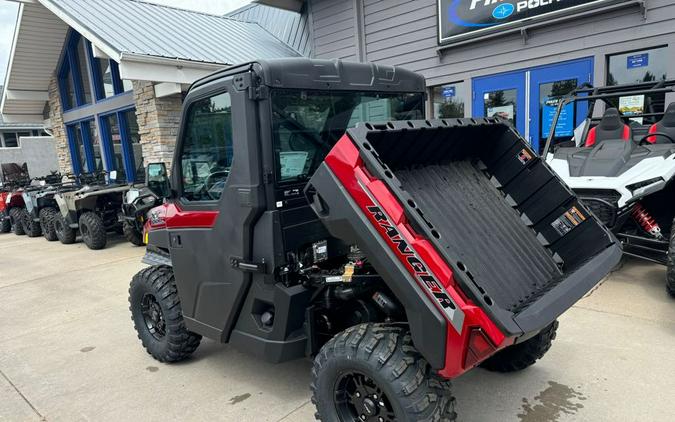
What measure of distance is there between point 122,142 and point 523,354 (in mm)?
11989

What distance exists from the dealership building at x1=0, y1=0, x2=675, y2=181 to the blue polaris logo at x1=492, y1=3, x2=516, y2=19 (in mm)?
15

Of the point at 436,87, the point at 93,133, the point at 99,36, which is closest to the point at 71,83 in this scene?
the point at 93,133

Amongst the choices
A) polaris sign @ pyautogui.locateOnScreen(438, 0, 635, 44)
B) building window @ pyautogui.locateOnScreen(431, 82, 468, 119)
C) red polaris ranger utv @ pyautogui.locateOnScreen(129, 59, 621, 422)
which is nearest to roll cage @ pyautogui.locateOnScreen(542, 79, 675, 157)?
polaris sign @ pyautogui.locateOnScreen(438, 0, 635, 44)

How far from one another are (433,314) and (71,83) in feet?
51.8

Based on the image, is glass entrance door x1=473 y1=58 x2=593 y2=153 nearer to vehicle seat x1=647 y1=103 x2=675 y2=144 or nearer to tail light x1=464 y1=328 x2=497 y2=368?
vehicle seat x1=647 y1=103 x2=675 y2=144

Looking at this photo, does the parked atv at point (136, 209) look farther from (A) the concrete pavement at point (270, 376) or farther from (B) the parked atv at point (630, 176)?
(B) the parked atv at point (630, 176)

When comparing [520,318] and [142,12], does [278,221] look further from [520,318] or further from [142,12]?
[142,12]

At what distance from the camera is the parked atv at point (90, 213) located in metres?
9.05

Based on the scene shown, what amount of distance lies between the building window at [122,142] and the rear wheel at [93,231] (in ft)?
8.88

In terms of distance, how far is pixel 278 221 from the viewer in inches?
106

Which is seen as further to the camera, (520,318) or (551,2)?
(551,2)

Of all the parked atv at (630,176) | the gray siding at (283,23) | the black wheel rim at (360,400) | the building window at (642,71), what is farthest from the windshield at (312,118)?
the gray siding at (283,23)

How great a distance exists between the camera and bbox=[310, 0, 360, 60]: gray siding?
9.82m

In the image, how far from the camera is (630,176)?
4.81m
